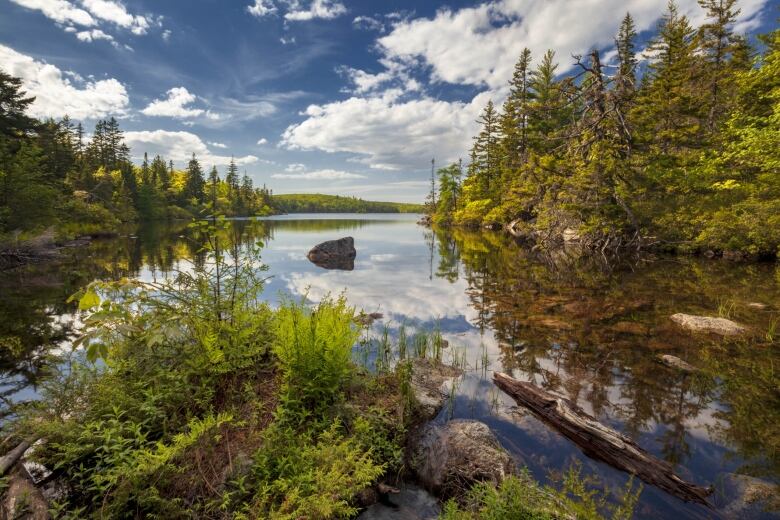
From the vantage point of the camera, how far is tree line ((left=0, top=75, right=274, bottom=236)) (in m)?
22.6

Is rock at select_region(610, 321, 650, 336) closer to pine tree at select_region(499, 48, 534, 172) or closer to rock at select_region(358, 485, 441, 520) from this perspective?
rock at select_region(358, 485, 441, 520)

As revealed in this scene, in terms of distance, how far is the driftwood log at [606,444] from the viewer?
4043 mm

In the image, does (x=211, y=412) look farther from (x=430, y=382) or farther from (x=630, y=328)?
(x=630, y=328)

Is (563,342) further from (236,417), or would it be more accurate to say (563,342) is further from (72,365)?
(72,365)

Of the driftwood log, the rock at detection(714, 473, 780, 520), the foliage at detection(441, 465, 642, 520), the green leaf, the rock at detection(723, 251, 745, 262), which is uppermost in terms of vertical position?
the green leaf

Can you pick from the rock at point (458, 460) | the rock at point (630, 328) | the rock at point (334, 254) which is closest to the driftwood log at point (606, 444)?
the rock at point (458, 460)

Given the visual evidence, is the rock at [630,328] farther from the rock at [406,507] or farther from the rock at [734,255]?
the rock at [734,255]

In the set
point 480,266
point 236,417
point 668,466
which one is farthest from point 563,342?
point 480,266

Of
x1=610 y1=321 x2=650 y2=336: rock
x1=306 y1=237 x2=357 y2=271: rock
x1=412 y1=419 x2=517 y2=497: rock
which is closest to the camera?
x1=412 y1=419 x2=517 y2=497: rock

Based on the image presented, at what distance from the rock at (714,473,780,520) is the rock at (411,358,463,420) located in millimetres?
3641

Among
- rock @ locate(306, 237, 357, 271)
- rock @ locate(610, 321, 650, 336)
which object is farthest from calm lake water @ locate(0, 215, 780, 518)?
rock @ locate(306, 237, 357, 271)

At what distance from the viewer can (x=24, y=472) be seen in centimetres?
282

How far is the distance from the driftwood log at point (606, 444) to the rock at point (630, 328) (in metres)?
5.43

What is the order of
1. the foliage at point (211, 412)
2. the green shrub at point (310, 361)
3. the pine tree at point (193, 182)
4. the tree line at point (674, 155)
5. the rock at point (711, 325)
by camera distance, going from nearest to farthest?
the foliage at point (211, 412) → the green shrub at point (310, 361) → the rock at point (711, 325) → the tree line at point (674, 155) → the pine tree at point (193, 182)
